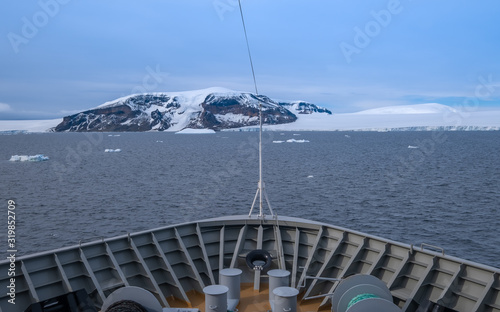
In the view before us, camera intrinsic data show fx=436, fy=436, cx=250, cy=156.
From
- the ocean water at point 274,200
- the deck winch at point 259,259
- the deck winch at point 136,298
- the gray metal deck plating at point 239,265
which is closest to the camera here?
the deck winch at point 136,298

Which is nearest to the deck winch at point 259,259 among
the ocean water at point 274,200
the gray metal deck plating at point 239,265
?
the gray metal deck plating at point 239,265

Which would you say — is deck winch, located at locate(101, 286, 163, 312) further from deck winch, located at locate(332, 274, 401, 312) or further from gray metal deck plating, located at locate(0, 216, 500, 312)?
deck winch, located at locate(332, 274, 401, 312)

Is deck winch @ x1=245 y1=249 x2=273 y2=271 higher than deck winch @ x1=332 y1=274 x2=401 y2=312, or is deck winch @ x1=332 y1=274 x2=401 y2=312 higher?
deck winch @ x1=332 y1=274 x2=401 y2=312

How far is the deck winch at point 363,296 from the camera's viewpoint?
7320 mm

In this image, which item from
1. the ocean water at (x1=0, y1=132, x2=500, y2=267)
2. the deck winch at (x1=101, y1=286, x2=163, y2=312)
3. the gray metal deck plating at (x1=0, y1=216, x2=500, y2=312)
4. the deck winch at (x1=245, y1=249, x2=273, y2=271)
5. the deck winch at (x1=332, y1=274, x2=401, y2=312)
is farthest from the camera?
the ocean water at (x1=0, y1=132, x2=500, y2=267)

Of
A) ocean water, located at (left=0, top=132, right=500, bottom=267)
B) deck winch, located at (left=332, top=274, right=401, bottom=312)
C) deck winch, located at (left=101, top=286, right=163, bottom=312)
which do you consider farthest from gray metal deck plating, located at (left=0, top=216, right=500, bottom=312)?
ocean water, located at (left=0, top=132, right=500, bottom=267)

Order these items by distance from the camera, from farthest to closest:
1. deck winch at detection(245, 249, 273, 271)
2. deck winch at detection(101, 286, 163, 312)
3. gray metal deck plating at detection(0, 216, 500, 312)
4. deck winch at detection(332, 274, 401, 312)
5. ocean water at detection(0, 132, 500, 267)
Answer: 1. ocean water at detection(0, 132, 500, 267)
2. deck winch at detection(245, 249, 273, 271)
3. gray metal deck plating at detection(0, 216, 500, 312)
4. deck winch at detection(101, 286, 163, 312)
5. deck winch at detection(332, 274, 401, 312)

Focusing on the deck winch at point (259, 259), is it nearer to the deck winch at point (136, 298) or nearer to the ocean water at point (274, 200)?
the deck winch at point (136, 298)

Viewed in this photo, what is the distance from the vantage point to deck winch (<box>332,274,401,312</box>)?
24.0 ft

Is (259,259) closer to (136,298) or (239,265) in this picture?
(239,265)

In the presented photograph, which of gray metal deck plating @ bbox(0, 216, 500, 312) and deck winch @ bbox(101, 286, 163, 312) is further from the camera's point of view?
gray metal deck plating @ bbox(0, 216, 500, 312)

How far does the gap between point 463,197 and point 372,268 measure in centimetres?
3527

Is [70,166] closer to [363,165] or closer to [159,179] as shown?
[159,179]

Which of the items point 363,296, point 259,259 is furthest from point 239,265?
point 363,296
